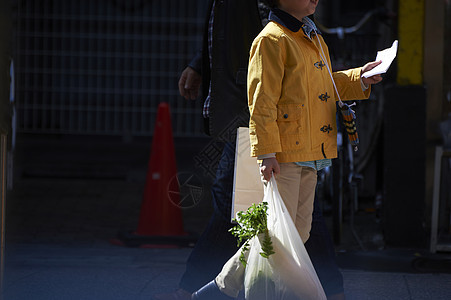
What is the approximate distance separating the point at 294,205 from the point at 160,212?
260 cm

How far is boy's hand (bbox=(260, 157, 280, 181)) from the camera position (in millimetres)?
3293

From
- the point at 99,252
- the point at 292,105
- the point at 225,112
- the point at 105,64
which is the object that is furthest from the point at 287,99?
the point at 105,64

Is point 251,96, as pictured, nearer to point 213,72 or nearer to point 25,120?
point 213,72

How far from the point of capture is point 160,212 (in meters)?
5.93

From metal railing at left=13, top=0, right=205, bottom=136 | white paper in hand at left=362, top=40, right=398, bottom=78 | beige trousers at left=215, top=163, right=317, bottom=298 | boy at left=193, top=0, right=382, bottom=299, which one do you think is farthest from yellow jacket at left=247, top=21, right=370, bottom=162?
metal railing at left=13, top=0, right=205, bottom=136

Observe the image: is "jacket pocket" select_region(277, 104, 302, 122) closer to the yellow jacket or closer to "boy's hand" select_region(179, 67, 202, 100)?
the yellow jacket

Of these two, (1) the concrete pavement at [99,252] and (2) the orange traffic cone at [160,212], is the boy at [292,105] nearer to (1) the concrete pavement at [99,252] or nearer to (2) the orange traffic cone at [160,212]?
(1) the concrete pavement at [99,252]

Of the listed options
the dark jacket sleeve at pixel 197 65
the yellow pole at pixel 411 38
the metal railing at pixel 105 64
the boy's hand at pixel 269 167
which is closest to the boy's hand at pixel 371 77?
the boy's hand at pixel 269 167

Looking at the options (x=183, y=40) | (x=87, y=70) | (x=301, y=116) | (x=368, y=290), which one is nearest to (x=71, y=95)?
(x=87, y=70)

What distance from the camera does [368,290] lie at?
14.6 ft

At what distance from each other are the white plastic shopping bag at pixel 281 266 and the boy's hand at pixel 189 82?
104cm

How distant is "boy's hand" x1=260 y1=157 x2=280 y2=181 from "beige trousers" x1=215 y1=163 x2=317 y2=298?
0.42ft

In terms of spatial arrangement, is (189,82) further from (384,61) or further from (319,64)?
(384,61)

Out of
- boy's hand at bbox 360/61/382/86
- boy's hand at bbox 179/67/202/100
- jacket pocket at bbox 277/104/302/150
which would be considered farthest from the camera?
boy's hand at bbox 179/67/202/100
